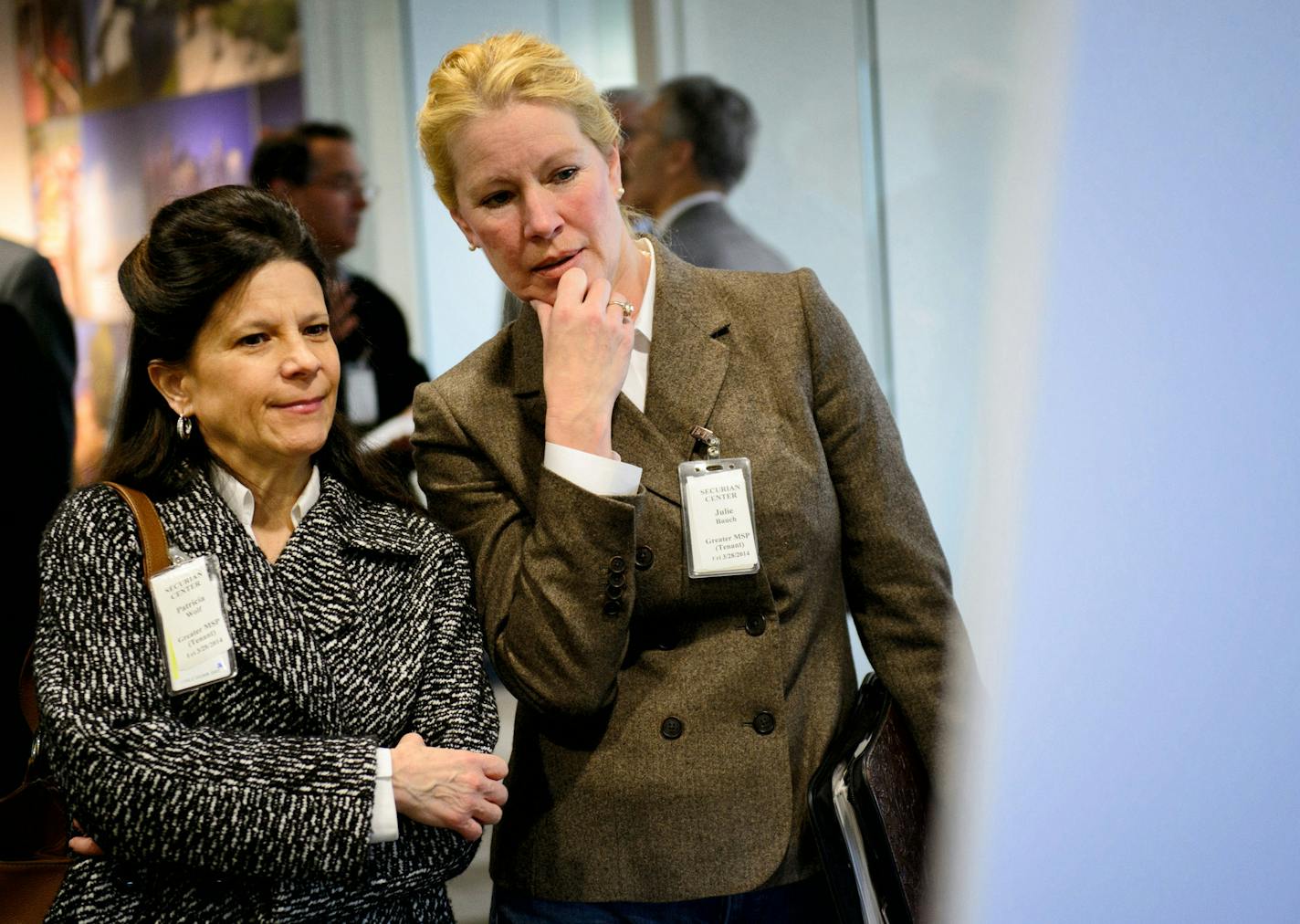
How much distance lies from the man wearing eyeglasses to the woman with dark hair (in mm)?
1666

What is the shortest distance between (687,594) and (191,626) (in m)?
0.60

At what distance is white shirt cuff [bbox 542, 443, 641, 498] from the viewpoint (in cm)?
150

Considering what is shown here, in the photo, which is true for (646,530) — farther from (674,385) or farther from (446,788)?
(446,788)

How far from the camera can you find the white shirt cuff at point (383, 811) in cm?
141

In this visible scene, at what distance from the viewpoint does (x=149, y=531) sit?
1.51 metres

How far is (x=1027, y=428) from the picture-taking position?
12.7 inches

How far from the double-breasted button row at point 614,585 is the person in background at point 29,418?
1340mm

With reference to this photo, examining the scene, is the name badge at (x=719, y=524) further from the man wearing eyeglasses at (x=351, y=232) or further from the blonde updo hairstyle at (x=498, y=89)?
the man wearing eyeglasses at (x=351, y=232)

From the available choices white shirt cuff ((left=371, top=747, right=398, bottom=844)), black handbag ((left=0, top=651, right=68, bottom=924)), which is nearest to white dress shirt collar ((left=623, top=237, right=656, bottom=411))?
white shirt cuff ((left=371, top=747, right=398, bottom=844))

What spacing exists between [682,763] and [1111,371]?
4.24 feet

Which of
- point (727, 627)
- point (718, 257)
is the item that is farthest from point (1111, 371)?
point (718, 257)

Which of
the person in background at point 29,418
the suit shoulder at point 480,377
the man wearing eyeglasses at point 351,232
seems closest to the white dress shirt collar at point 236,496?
the suit shoulder at point 480,377

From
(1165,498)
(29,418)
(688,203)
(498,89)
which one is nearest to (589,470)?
(498,89)

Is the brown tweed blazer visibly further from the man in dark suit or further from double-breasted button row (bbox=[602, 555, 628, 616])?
the man in dark suit
